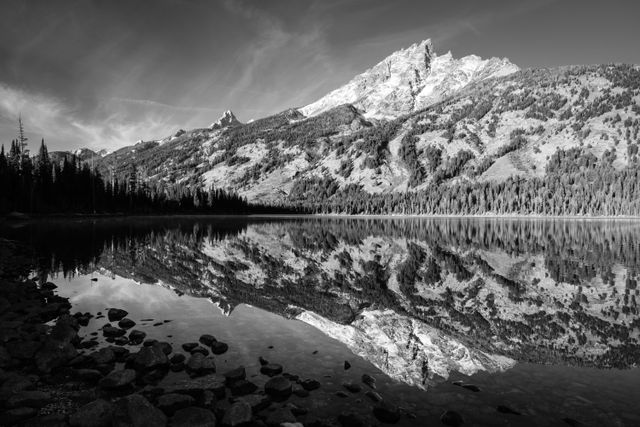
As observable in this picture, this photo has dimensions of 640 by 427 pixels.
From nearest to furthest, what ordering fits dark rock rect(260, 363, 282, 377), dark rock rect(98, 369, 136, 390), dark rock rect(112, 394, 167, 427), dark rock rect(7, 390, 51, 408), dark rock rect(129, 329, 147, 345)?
dark rock rect(112, 394, 167, 427), dark rock rect(7, 390, 51, 408), dark rock rect(98, 369, 136, 390), dark rock rect(260, 363, 282, 377), dark rock rect(129, 329, 147, 345)

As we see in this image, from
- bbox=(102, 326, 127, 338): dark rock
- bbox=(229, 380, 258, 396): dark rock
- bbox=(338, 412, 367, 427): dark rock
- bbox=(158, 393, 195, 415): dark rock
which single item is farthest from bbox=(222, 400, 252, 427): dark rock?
bbox=(102, 326, 127, 338): dark rock

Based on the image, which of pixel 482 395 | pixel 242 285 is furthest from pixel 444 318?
pixel 242 285

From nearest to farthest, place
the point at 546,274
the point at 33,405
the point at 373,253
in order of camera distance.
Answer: the point at 33,405
the point at 546,274
the point at 373,253

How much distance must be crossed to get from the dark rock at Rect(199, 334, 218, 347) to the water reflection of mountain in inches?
235

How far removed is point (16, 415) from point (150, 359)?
13.6ft

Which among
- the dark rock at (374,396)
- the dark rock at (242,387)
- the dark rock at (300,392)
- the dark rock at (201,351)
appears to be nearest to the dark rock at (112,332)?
the dark rock at (201,351)

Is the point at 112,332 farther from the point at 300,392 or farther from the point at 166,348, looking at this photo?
the point at 300,392

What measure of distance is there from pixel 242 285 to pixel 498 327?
17.8 m

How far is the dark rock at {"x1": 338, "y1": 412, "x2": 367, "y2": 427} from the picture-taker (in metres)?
10.2

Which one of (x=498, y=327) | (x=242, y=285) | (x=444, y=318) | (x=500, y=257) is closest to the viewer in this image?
(x=498, y=327)

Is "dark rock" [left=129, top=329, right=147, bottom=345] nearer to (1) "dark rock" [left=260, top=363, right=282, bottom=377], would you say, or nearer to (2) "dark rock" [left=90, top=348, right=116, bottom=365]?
(2) "dark rock" [left=90, top=348, right=116, bottom=365]

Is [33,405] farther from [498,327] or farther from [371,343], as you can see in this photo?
[498,327]

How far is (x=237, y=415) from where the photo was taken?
10.0m

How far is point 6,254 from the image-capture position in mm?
36500
